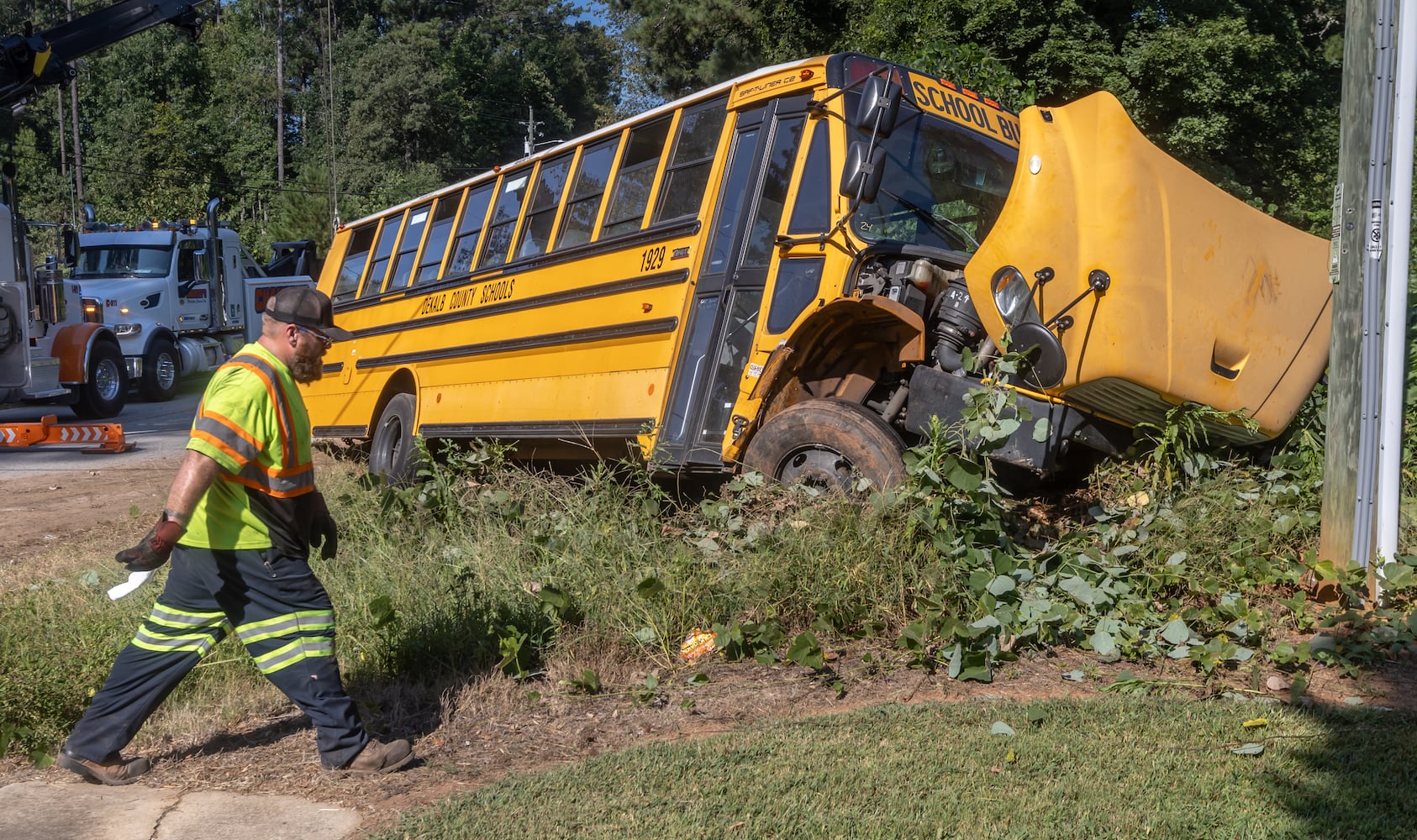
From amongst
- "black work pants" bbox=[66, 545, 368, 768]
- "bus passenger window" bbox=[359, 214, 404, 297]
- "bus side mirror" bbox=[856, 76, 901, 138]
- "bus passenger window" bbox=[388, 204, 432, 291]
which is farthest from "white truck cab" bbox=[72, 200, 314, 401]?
"black work pants" bbox=[66, 545, 368, 768]

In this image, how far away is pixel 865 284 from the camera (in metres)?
5.80

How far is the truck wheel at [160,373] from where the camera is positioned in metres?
19.5

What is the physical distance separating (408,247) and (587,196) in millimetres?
2954

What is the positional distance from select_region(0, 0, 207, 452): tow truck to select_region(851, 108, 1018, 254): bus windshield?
34.7 feet

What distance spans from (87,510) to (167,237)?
41.6ft

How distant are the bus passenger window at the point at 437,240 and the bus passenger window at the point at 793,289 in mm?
4222

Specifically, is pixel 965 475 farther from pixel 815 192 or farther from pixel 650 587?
pixel 815 192

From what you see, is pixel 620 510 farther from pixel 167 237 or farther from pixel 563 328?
pixel 167 237

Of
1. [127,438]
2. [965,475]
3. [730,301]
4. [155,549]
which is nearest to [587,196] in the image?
[730,301]

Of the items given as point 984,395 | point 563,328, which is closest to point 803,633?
point 984,395

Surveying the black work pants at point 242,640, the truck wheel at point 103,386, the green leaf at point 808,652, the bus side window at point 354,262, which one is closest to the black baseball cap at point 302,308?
the black work pants at point 242,640

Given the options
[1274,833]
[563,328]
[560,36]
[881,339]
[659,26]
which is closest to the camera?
[1274,833]

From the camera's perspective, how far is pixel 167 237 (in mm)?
20938

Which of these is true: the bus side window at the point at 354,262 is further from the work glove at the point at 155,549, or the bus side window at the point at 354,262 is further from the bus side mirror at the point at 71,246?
the work glove at the point at 155,549
